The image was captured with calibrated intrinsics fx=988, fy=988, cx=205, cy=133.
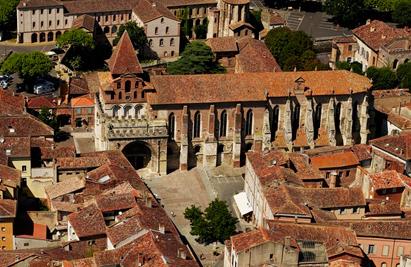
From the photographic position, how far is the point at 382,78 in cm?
15600

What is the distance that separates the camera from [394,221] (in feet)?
345

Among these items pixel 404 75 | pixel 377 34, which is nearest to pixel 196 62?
pixel 404 75

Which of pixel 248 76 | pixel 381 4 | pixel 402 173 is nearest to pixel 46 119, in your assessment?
pixel 248 76

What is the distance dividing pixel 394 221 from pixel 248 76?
33837 millimetres

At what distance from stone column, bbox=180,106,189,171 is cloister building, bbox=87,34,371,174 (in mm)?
128

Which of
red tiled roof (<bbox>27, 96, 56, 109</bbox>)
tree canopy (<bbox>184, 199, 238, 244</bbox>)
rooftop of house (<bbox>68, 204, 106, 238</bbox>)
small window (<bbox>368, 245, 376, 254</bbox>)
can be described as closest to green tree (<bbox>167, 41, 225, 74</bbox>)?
red tiled roof (<bbox>27, 96, 56, 109</bbox>)

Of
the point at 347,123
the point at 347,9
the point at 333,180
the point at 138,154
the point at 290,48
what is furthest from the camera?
the point at 347,9

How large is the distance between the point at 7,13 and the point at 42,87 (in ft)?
96.9

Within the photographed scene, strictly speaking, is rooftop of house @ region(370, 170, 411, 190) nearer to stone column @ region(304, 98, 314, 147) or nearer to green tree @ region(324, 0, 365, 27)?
stone column @ region(304, 98, 314, 147)

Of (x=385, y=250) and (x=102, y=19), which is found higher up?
(x=102, y=19)

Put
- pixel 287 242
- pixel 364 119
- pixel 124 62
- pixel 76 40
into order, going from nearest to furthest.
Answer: pixel 287 242 < pixel 124 62 < pixel 364 119 < pixel 76 40

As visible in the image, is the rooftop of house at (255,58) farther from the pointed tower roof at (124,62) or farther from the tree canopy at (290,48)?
the pointed tower roof at (124,62)

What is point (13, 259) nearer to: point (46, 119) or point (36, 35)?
point (46, 119)

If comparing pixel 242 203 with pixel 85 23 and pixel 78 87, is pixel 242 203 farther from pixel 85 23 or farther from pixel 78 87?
pixel 85 23
